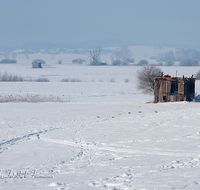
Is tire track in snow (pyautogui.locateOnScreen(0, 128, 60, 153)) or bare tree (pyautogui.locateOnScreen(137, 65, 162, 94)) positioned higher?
bare tree (pyautogui.locateOnScreen(137, 65, 162, 94))

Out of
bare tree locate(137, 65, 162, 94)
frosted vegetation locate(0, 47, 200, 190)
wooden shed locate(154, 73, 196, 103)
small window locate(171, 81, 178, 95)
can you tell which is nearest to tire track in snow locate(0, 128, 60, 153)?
frosted vegetation locate(0, 47, 200, 190)

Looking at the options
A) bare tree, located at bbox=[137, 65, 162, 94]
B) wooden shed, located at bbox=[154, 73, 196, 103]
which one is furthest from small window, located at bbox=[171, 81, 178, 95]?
bare tree, located at bbox=[137, 65, 162, 94]

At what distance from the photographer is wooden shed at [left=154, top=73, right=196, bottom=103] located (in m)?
21.8

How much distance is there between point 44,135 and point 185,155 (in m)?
6.03

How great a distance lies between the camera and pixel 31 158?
8055 mm

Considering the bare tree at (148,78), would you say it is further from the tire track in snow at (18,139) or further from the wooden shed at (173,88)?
the tire track in snow at (18,139)

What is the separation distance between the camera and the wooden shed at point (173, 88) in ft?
71.6

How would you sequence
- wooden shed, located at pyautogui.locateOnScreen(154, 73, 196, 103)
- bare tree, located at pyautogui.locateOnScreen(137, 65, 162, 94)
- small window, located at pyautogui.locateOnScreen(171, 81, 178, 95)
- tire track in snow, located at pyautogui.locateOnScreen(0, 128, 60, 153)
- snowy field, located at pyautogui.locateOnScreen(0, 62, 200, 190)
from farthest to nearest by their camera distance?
bare tree, located at pyautogui.locateOnScreen(137, 65, 162, 94) < small window, located at pyautogui.locateOnScreen(171, 81, 178, 95) < wooden shed, located at pyautogui.locateOnScreen(154, 73, 196, 103) < tire track in snow, located at pyautogui.locateOnScreen(0, 128, 60, 153) < snowy field, located at pyautogui.locateOnScreen(0, 62, 200, 190)

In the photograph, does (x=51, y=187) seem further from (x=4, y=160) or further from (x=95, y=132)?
(x=95, y=132)

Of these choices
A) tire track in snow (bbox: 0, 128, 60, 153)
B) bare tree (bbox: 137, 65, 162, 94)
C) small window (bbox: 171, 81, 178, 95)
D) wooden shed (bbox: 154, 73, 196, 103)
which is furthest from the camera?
bare tree (bbox: 137, 65, 162, 94)

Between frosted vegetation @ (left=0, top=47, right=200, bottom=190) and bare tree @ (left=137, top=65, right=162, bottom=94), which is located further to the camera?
bare tree @ (left=137, top=65, right=162, bottom=94)

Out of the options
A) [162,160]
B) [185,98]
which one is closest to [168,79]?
[185,98]

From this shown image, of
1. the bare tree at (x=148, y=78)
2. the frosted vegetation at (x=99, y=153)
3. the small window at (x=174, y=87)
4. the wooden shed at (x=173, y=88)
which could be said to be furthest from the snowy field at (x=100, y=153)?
the bare tree at (x=148, y=78)

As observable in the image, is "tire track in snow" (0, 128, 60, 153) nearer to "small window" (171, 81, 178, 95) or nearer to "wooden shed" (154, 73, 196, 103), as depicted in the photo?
"wooden shed" (154, 73, 196, 103)
